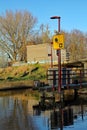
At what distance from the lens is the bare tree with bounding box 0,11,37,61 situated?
9281 cm

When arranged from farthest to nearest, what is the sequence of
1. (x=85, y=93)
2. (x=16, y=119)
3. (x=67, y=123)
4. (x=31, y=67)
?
(x=31, y=67) → (x=85, y=93) → (x=16, y=119) → (x=67, y=123)

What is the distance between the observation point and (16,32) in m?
95.6

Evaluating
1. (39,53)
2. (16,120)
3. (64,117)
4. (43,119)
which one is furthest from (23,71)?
(16,120)

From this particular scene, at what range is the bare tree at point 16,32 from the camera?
92812mm

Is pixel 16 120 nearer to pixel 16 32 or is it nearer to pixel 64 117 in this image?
pixel 64 117

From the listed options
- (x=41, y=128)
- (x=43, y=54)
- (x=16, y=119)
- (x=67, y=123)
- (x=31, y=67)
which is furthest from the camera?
(x=43, y=54)

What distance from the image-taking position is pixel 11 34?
9556 cm

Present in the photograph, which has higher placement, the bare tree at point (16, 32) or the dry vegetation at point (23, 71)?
the bare tree at point (16, 32)

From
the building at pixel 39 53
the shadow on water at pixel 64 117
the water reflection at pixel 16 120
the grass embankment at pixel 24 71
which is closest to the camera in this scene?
the water reflection at pixel 16 120

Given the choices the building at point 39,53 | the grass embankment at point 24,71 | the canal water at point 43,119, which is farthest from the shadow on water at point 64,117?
the building at point 39,53

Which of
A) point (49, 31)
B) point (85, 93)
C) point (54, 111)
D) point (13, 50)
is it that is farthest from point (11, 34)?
point (54, 111)

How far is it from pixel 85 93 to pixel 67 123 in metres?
13.2

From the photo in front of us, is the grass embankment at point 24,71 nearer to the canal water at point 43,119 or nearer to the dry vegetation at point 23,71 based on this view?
the dry vegetation at point 23,71

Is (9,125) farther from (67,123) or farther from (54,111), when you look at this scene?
(54,111)
